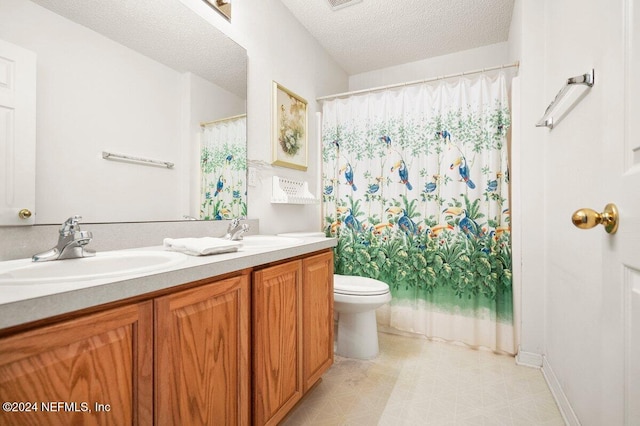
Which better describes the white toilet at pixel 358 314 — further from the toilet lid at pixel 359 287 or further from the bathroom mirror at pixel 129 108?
the bathroom mirror at pixel 129 108

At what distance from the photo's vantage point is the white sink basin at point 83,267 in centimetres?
66

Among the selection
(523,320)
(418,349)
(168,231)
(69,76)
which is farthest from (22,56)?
(523,320)

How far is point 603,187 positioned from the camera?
870mm

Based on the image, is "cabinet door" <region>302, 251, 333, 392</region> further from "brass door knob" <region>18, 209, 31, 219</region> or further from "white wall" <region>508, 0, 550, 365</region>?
"white wall" <region>508, 0, 550, 365</region>

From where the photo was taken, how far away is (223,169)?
5.35 ft

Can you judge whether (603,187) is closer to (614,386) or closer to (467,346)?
(614,386)

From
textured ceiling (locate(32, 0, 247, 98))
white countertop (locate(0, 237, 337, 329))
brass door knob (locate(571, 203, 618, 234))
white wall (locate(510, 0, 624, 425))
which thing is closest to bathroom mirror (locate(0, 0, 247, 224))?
textured ceiling (locate(32, 0, 247, 98))

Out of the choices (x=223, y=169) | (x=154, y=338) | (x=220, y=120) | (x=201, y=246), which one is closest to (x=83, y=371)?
(x=154, y=338)

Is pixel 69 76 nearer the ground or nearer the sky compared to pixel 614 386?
nearer the sky

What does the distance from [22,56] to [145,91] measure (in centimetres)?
39

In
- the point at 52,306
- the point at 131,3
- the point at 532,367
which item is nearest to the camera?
the point at 52,306

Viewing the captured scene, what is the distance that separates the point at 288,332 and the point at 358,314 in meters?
0.80

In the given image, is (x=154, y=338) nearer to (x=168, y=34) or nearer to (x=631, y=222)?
(x=631, y=222)

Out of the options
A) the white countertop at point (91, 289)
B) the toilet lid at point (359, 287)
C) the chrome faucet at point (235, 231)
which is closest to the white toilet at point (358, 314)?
the toilet lid at point (359, 287)
